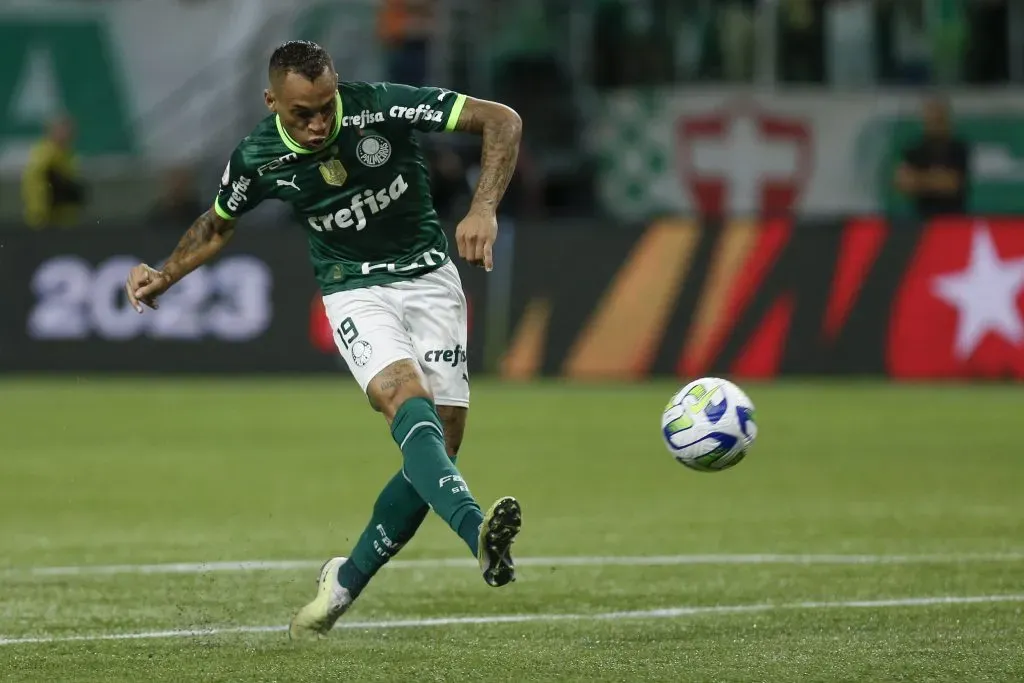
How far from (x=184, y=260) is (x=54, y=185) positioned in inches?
577

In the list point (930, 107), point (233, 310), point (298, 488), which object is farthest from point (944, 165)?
point (298, 488)

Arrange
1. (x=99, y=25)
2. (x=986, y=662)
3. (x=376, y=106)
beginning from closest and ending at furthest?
(x=986, y=662), (x=376, y=106), (x=99, y=25)

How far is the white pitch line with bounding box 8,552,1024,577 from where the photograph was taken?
8523 mm

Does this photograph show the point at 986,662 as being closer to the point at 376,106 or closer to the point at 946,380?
the point at 376,106

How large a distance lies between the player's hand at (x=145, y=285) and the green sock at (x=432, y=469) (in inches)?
44.7

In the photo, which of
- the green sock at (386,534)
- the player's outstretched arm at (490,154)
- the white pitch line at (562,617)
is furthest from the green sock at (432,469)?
the white pitch line at (562,617)

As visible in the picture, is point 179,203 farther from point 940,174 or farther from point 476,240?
point 476,240

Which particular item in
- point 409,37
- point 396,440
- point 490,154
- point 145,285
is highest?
point 490,154

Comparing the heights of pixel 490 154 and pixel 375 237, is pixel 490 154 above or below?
above

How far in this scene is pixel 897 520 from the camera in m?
10.1

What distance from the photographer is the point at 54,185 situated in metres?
21.3

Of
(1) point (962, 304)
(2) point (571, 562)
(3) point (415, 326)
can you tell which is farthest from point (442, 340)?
(1) point (962, 304)

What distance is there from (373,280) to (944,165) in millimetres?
12923

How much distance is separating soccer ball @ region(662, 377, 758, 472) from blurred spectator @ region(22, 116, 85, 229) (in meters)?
14.9
